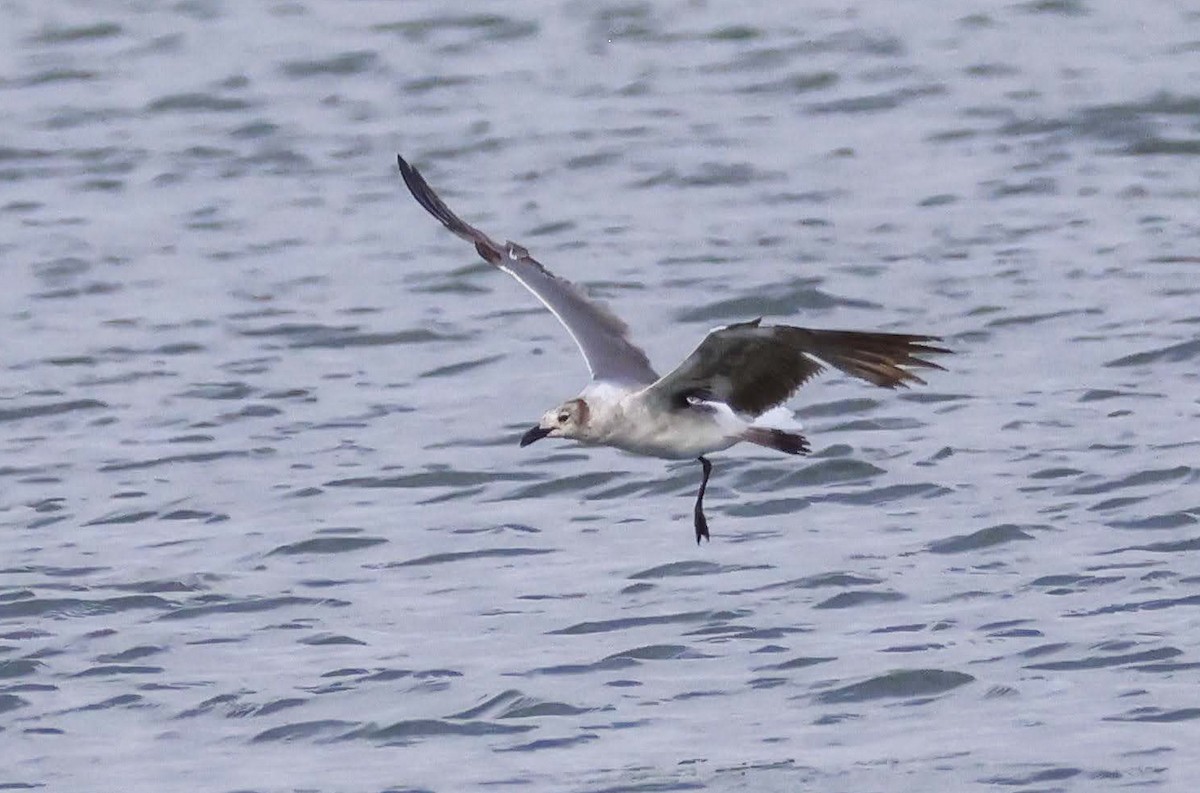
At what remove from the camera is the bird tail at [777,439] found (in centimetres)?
851

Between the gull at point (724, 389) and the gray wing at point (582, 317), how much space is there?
0.05ft

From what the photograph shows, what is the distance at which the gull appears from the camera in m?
8.09

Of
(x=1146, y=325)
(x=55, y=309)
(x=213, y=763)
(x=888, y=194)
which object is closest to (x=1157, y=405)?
(x=1146, y=325)

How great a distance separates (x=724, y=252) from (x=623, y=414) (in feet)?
19.5

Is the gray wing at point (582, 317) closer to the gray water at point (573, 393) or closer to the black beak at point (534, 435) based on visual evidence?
the black beak at point (534, 435)

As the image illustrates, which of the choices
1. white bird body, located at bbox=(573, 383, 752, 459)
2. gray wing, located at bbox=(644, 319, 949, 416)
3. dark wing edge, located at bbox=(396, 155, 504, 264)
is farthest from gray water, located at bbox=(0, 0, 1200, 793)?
dark wing edge, located at bbox=(396, 155, 504, 264)

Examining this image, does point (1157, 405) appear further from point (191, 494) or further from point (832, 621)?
→ point (191, 494)

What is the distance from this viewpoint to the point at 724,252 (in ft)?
48.4

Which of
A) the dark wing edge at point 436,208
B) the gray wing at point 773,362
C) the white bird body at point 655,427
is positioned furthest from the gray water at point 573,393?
the dark wing edge at point 436,208

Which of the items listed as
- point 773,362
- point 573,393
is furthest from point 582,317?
point 573,393

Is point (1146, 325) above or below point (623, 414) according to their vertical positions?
below

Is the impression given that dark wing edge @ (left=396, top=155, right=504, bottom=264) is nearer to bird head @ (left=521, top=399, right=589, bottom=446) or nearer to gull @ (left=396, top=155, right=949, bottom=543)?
gull @ (left=396, top=155, right=949, bottom=543)

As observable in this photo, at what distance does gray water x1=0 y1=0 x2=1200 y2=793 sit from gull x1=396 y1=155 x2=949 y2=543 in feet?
2.98

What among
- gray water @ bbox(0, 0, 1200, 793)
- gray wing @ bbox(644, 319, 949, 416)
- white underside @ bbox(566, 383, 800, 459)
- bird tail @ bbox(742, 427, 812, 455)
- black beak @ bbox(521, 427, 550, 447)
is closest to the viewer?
gray wing @ bbox(644, 319, 949, 416)
